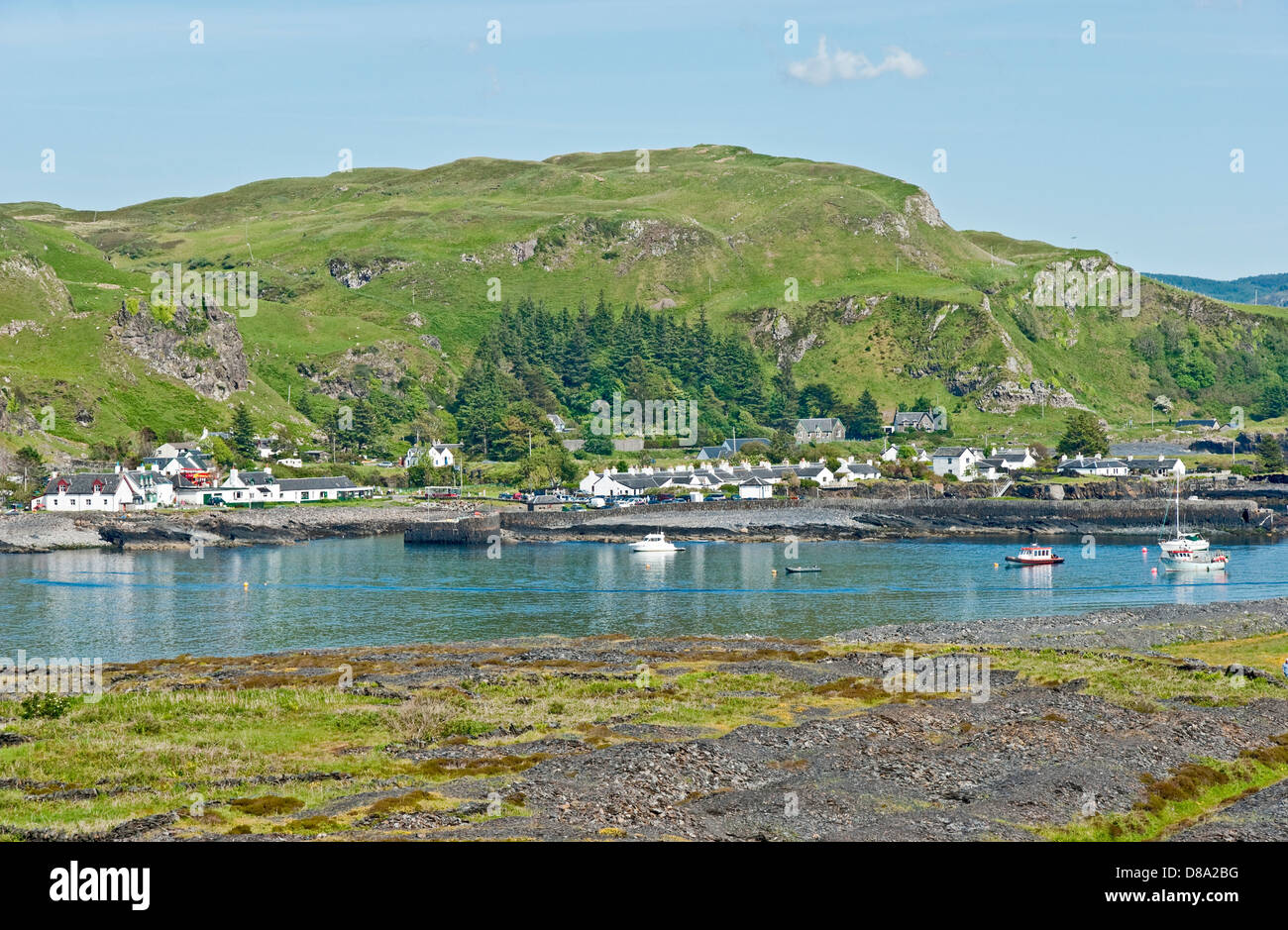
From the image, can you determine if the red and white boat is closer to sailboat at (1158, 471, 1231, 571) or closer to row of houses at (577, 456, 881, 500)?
sailboat at (1158, 471, 1231, 571)

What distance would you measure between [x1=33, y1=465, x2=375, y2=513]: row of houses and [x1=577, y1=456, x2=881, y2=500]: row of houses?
3701 centimetres

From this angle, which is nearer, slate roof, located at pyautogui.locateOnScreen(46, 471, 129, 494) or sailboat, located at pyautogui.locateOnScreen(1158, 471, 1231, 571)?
sailboat, located at pyautogui.locateOnScreen(1158, 471, 1231, 571)

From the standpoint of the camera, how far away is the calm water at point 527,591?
270ft

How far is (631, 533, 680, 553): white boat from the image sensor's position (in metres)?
131

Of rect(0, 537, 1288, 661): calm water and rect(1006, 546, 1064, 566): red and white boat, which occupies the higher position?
rect(1006, 546, 1064, 566): red and white boat

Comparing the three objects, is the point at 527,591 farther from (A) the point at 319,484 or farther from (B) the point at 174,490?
(B) the point at 174,490

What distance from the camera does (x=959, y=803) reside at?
1460 inches

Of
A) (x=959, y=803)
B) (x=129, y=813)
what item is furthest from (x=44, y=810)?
(x=959, y=803)

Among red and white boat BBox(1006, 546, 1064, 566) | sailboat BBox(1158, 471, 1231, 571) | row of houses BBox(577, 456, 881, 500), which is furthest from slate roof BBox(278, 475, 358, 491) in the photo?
sailboat BBox(1158, 471, 1231, 571)

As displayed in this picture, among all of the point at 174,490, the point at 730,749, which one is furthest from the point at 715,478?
the point at 730,749

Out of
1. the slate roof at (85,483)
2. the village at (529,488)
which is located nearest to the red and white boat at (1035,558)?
the village at (529,488)

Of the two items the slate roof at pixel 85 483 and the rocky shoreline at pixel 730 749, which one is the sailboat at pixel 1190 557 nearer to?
the rocky shoreline at pixel 730 749

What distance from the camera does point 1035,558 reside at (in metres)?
116
